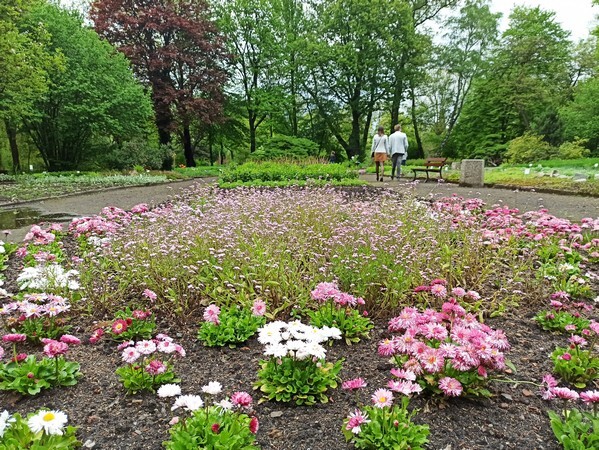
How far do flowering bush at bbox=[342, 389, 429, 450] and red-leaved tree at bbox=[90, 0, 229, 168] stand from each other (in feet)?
81.8

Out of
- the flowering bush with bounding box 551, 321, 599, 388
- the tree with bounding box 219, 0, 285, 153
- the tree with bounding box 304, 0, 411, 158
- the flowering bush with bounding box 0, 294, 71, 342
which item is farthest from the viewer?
the tree with bounding box 219, 0, 285, 153

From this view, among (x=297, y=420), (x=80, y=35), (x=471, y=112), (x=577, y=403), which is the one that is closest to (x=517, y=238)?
(x=577, y=403)

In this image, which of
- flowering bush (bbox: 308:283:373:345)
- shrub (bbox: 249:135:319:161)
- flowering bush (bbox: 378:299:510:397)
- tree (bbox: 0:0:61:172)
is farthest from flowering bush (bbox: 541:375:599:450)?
tree (bbox: 0:0:61:172)

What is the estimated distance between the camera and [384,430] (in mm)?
1558

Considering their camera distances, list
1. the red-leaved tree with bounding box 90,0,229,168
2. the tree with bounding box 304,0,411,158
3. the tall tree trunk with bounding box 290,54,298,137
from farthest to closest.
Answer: the tall tree trunk with bounding box 290,54,298,137 < the tree with bounding box 304,0,411,158 < the red-leaved tree with bounding box 90,0,229,168

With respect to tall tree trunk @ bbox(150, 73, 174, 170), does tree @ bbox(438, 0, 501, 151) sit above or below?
above

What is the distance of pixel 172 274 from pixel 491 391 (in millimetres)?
2470

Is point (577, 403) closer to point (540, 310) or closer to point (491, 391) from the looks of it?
point (491, 391)

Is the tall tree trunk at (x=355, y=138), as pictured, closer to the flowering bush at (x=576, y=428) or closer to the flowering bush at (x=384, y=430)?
the flowering bush at (x=576, y=428)

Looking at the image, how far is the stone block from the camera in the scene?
1075 cm

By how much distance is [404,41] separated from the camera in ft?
82.2

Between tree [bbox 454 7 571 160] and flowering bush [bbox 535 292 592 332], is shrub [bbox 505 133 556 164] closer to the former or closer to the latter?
tree [bbox 454 7 571 160]

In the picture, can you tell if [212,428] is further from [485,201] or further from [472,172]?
[472,172]

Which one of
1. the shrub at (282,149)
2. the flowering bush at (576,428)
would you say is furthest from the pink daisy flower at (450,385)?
the shrub at (282,149)
